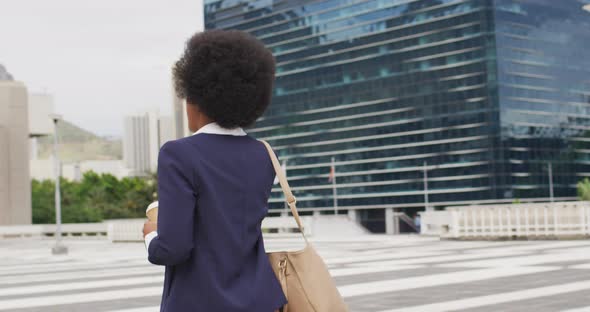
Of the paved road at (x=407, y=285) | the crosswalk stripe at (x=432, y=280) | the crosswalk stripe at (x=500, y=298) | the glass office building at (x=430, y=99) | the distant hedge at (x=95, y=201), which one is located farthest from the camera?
the glass office building at (x=430, y=99)

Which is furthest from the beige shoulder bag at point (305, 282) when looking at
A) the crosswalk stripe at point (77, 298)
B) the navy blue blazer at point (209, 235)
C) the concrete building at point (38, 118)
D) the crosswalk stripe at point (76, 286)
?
the concrete building at point (38, 118)

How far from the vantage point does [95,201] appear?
92562 mm

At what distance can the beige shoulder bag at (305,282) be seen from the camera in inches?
91.6

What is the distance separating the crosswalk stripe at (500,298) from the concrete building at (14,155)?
5117cm

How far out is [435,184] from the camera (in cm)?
9475

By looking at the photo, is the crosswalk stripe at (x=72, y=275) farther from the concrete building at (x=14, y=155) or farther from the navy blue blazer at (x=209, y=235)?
the concrete building at (x=14, y=155)

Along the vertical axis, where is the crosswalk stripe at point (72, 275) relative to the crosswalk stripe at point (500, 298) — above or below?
below

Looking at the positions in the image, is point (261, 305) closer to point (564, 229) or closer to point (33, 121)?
point (564, 229)

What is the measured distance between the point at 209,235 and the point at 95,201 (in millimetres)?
Result: 93250

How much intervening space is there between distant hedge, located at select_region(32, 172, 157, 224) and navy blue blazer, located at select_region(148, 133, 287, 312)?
69.7 meters

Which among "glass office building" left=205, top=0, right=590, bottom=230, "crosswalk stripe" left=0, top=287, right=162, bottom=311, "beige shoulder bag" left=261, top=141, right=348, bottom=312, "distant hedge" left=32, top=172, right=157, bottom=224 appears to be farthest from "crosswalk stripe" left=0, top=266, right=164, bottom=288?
"glass office building" left=205, top=0, right=590, bottom=230

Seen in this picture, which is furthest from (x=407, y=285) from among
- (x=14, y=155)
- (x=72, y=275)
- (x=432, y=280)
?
(x=14, y=155)

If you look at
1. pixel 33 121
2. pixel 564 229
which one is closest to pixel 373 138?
pixel 33 121

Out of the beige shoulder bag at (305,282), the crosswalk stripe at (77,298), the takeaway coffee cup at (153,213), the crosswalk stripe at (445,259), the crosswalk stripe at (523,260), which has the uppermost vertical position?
the takeaway coffee cup at (153,213)
